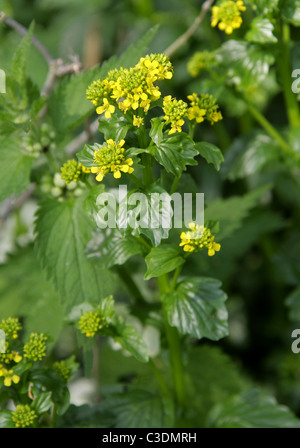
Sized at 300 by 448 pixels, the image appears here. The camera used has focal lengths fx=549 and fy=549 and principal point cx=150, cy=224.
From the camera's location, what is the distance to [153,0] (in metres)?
1.76

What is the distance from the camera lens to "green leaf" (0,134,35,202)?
0.89 m

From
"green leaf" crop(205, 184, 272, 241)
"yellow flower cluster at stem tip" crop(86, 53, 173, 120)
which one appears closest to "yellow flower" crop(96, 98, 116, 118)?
"yellow flower cluster at stem tip" crop(86, 53, 173, 120)

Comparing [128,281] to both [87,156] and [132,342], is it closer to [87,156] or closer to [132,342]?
[132,342]

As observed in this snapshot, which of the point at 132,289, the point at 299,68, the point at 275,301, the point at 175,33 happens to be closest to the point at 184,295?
the point at 132,289

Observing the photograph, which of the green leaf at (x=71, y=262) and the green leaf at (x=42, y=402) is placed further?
the green leaf at (x=71, y=262)

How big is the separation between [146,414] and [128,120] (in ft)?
1.61

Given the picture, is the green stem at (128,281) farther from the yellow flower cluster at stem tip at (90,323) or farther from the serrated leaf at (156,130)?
the serrated leaf at (156,130)

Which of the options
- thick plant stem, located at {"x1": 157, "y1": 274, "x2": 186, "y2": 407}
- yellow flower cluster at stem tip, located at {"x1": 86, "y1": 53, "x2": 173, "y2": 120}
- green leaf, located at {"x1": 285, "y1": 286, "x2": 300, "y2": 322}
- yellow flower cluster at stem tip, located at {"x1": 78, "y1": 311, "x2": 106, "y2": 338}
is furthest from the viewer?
green leaf, located at {"x1": 285, "y1": 286, "x2": 300, "y2": 322}

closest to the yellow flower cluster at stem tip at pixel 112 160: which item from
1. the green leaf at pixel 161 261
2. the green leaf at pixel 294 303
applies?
the green leaf at pixel 161 261

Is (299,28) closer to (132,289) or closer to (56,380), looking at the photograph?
(132,289)

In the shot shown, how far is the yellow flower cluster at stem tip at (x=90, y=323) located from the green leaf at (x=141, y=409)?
7.5 inches

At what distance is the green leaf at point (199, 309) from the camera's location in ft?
2.49

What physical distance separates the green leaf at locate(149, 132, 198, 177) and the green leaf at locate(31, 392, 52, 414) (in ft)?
1.17

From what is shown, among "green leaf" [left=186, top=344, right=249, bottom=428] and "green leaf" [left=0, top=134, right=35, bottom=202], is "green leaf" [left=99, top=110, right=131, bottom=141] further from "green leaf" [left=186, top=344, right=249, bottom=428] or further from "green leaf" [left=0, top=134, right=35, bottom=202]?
"green leaf" [left=186, top=344, right=249, bottom=428]
